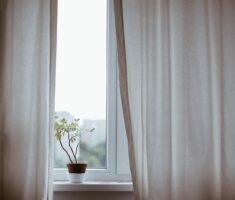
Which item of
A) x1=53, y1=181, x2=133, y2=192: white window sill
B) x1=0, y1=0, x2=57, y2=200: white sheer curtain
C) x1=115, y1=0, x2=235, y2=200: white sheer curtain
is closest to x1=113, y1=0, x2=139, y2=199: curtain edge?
x1=115, y1=0, x2=235, y2=200: white sheer curtain

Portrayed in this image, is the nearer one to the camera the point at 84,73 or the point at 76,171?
the point at 76,171

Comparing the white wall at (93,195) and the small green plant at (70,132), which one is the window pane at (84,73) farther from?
the white wall at (93,195)

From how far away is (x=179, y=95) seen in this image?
2316mm

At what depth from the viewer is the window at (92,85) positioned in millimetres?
2518

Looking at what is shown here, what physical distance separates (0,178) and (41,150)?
0.29 m

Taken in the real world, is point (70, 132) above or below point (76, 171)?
above

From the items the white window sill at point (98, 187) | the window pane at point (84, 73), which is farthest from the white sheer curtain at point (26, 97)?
the window pane at point (84, 73)

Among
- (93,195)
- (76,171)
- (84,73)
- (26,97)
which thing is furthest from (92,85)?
(93,195)

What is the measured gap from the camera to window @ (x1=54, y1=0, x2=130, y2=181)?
2518 millimetres

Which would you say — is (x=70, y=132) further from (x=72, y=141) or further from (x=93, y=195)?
(x=93, y=195)

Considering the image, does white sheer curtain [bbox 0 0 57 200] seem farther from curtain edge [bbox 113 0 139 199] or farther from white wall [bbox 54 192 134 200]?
curtain edge [bbox 113 0 139 199]

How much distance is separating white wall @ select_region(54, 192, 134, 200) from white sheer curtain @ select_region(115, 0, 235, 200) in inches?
6.7

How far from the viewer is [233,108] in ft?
7.61

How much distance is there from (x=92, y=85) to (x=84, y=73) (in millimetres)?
96
